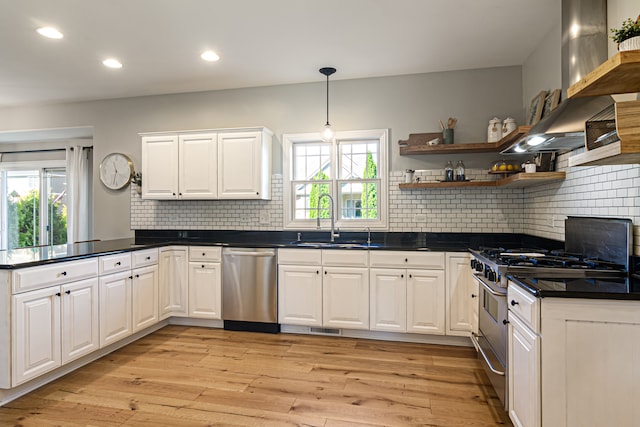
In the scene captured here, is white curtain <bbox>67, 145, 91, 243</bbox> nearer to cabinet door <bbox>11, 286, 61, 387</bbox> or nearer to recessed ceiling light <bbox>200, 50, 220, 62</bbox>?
recessed ceiling light <bbox>200, 50, 220, 62</bbox>

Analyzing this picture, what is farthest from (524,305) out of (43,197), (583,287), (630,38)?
(43,197)

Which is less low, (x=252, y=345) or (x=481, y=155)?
(x=481, y=155)

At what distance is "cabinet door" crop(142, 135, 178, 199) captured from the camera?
4316mm

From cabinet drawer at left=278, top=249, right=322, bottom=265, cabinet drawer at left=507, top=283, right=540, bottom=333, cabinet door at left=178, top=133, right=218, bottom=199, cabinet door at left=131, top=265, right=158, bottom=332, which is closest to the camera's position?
cabinet drawer at left=507, top=283, right=540, bottom=333

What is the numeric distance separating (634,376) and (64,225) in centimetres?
711

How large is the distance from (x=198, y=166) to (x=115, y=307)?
1730 mm

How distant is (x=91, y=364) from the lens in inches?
121

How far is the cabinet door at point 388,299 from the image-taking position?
3.54m

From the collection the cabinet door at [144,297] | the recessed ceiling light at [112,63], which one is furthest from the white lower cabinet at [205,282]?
the recessed ceiling light at [112,63]

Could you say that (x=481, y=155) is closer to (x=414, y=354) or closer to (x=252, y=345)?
(x=414, y=354)

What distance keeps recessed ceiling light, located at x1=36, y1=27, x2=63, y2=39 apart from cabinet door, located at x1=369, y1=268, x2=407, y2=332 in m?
3.41

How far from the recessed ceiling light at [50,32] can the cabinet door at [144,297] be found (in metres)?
2.12

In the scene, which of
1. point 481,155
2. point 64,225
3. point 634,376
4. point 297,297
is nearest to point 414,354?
point 297,297

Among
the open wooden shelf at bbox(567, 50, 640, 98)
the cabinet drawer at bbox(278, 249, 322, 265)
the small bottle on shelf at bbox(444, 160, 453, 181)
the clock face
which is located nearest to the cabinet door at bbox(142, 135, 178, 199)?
the clock face
